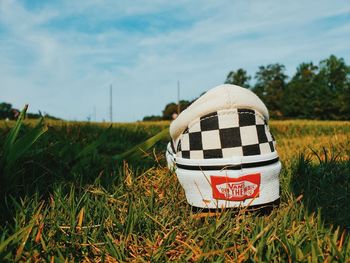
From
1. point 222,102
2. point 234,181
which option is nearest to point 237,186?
point 234,181

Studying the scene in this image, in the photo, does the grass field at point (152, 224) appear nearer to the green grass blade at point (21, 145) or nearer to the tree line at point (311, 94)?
the green grass blade at point (21, 145)

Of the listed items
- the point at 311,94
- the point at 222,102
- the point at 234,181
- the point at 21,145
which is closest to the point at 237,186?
the point at 234,181

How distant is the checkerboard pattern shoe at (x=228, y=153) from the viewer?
1.65 m

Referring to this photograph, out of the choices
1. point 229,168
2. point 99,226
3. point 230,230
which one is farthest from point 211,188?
point 99,226

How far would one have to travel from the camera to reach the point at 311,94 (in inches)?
2047

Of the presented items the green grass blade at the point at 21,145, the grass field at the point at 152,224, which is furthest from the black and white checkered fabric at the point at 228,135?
the green grass blade at the point at 21,145


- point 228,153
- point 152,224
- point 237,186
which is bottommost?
point 152,224

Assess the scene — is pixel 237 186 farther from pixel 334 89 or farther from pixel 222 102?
pixel 334 89

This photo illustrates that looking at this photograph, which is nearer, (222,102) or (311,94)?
(222,102)

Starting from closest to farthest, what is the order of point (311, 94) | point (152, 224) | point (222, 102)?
point (152, 224) < point (222, 102) < point (311, 94)

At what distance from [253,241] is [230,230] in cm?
13

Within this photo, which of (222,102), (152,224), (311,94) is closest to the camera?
(152,224)

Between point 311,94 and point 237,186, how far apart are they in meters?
54.2

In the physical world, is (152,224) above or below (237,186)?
below
